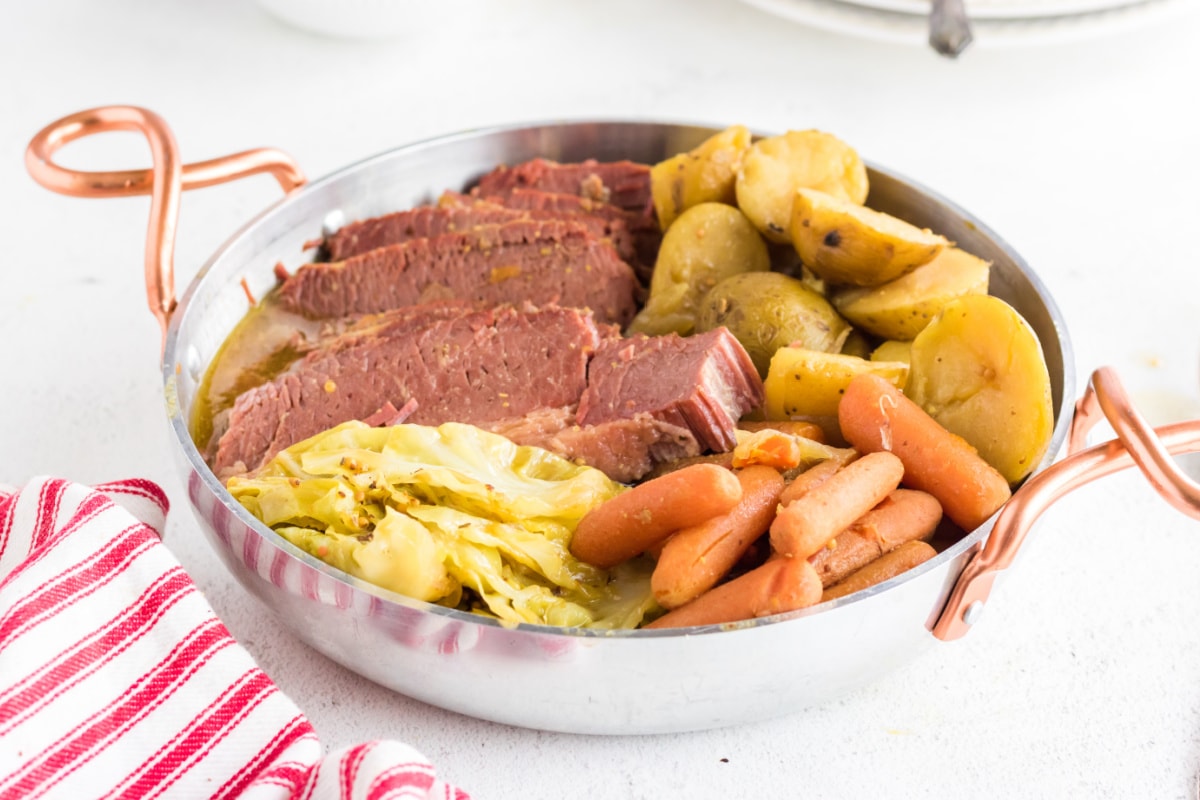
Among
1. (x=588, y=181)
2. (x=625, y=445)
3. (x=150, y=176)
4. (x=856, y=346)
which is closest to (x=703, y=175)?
(x=588, y=181)

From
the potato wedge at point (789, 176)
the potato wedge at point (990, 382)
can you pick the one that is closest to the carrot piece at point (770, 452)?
the potato wedge at point (990, 382)

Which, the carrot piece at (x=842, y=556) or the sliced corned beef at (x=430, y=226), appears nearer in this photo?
the carrot piece at (x=842, y=556)

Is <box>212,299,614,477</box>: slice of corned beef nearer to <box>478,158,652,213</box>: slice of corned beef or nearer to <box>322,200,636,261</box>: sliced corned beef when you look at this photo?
<box>322,200,636,261</box>: sliced corned beef

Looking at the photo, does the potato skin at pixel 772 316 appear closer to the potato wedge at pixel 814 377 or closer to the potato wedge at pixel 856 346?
the potato wedge at pixel 856 346

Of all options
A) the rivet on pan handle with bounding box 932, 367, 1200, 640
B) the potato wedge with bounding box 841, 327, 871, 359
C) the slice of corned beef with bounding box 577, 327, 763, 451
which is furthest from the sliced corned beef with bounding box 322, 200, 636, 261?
the rivet on pan handle with bounding box 932, 367, 1200, 640

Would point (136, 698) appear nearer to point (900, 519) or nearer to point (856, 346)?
point (900, 519)

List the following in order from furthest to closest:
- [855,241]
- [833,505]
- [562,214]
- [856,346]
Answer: [562,214] → [856,346] → [855,241] → [833,505]

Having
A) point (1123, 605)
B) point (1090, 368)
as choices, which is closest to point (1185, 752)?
point (1123, 605)
